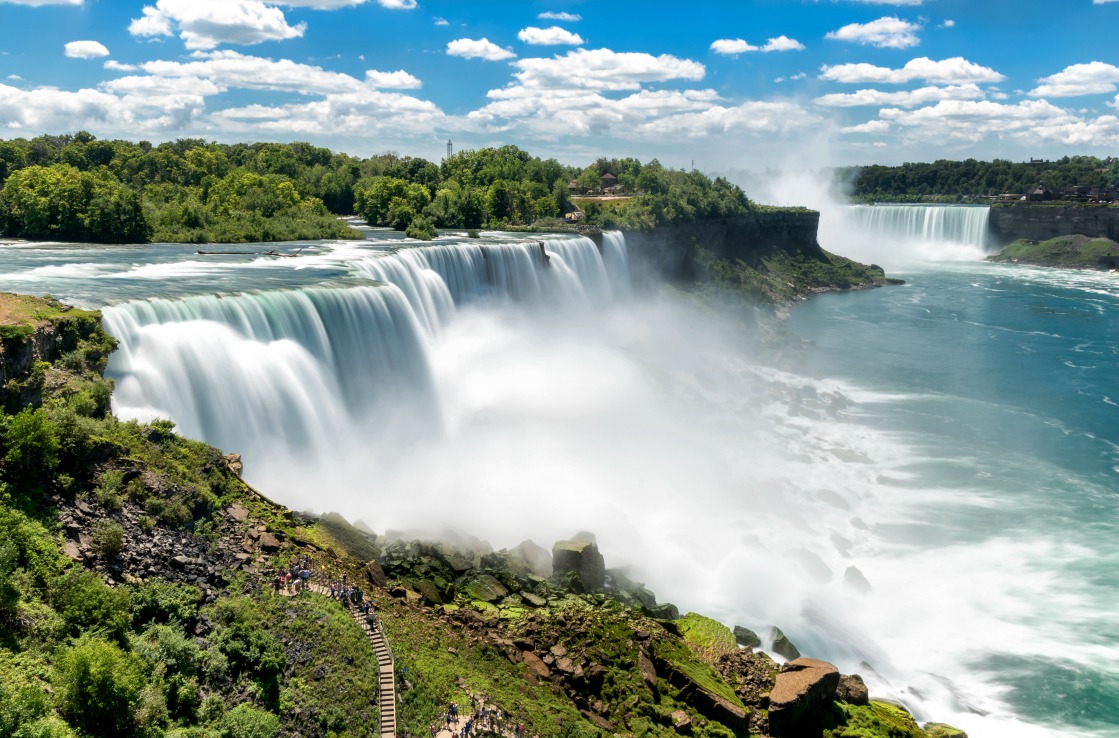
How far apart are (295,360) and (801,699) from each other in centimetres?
1906

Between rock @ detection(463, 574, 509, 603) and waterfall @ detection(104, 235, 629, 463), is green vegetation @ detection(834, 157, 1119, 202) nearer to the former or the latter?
waterfall @ detection(104, 235, 629, 463)

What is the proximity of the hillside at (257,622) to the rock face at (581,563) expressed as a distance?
73 millimetres

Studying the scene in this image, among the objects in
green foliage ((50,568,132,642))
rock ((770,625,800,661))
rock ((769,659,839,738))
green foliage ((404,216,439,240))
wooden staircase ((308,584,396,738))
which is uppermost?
green foliage ((404,216,439,240))

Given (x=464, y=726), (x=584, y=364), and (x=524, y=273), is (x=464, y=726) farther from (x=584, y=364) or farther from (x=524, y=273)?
(x=524, y=273)

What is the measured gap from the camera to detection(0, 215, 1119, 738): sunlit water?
75.6 ft

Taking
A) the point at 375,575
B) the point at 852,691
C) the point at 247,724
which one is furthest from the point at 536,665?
the point at 852,691

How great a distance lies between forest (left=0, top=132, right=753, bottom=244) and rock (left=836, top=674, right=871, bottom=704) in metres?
45.4

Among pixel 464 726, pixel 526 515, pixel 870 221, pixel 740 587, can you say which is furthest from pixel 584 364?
pixel 870 221

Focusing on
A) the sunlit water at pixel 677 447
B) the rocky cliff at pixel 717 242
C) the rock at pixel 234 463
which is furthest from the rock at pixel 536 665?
the rocky cliff at pixel 717 242

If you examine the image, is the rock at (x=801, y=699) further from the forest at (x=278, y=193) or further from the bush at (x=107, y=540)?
the forest at (x=278, y=193)

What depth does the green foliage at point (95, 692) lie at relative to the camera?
11945 mm

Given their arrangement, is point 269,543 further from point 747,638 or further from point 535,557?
point 747,638

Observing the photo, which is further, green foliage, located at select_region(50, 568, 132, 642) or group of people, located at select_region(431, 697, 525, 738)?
group of people, located at select_region(431, 697, 525, 738)

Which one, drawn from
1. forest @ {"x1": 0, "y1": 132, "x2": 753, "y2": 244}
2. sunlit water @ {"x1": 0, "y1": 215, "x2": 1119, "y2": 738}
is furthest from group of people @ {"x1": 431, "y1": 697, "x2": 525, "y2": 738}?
forest @ {"x1": 0, "y1": 132, "x2": 753, "y2": 244}
